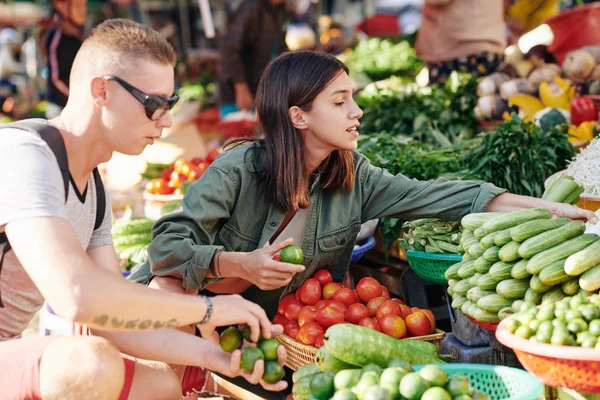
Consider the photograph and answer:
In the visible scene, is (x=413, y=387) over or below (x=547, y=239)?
below

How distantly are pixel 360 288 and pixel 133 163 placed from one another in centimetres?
433

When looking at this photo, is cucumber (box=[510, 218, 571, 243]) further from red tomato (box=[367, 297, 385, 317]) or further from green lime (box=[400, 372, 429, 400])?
green lime (box=[400, 372, 429, 400])

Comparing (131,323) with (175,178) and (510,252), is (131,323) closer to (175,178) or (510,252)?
(510,252)

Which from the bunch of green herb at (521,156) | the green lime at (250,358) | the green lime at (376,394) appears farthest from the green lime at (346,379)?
the bunch of green herb at (521,156)

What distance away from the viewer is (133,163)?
7438 millimetres

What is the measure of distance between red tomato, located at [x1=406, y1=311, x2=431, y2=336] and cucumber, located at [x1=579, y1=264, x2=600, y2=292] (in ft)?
2.66

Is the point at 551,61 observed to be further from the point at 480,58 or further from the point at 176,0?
the point at 176,0

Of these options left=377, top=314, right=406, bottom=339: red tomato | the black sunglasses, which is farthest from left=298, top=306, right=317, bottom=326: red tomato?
the black sunglasses

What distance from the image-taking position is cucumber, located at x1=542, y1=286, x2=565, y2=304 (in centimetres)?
280

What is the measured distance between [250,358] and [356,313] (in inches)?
40.0

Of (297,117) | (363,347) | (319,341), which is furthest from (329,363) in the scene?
(297,117)

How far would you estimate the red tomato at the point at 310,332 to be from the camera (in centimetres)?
333

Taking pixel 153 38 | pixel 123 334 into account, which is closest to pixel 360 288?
pixel 123 334

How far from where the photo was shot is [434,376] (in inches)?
92.7
